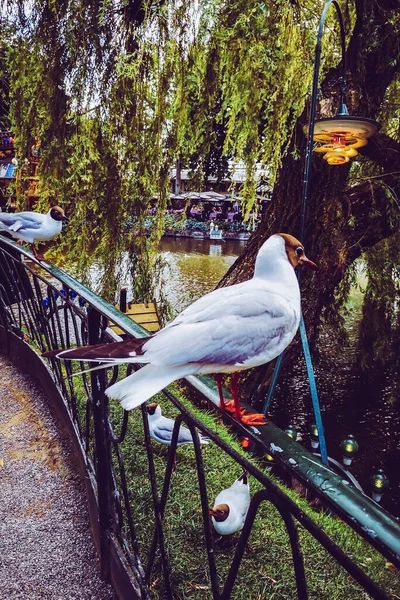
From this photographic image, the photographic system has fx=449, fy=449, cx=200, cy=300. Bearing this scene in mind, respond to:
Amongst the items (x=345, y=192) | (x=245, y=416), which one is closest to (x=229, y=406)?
(x=245, y=416)

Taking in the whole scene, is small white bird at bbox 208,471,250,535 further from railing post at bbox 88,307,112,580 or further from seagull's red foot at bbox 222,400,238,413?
seagull's red foot at bbox 222,400,238,413

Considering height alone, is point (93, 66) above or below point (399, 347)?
above

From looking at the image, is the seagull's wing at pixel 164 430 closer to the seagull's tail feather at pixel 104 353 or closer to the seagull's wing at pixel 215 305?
the seagull's wing at pixel 215 305

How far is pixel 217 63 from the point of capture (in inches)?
171

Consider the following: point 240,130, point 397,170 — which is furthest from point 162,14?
point 397,170

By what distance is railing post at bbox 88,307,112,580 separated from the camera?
1680mm

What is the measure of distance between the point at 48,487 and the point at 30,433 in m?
0.55

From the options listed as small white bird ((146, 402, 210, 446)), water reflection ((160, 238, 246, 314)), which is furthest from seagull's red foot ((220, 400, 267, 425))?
water reflection ((160, 238, 246, 314))

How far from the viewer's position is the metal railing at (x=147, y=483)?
691 millimetres

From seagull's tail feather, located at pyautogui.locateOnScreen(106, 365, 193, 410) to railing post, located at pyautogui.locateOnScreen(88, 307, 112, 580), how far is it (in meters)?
0.52

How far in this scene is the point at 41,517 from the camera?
2.18 metres

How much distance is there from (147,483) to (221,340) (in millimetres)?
1838

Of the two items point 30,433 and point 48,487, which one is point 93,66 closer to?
point 30,433

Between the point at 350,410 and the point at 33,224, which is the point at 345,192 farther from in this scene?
the point at 350,410
